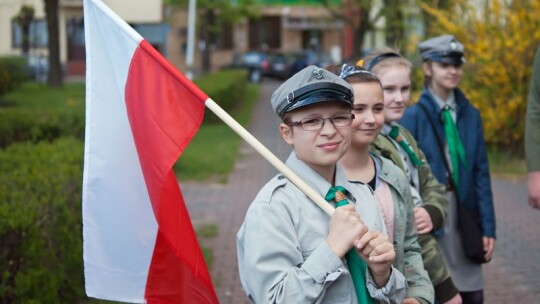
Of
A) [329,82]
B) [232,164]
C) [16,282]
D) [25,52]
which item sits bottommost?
[25,52]

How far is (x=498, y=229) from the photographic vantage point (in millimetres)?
9852

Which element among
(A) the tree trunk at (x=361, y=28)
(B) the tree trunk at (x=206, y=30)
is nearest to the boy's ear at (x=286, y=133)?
(A) the tree trunk at (x=361, y=28)

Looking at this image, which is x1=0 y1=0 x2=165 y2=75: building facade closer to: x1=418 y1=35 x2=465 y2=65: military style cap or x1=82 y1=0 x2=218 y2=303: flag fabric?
x1=418 y1=35 x2=465 y2=65: military style cap

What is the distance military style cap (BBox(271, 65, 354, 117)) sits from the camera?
288 centimetres

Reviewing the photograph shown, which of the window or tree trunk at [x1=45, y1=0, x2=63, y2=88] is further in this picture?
the window

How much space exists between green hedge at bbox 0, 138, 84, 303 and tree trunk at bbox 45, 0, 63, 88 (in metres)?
21.8

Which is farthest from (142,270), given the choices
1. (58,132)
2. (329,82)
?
(58,132)

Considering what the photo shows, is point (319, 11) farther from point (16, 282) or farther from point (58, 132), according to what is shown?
point (16, 282)

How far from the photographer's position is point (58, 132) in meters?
12.6

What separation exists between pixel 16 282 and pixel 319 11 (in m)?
52.3

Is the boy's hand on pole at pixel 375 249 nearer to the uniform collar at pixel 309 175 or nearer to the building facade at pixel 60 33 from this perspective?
the uniform collar at pixel 309 175

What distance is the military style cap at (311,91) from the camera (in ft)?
9.45

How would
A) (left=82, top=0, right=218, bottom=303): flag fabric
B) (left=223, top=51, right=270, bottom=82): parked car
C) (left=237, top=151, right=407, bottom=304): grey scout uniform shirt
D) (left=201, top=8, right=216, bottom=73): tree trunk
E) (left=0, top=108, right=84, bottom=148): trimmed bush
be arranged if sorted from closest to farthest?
(left=237, top=151, right=407, bottom=304): grey scout uniform shirt < (left=82, top=0, right=218, bottom=303): flag fabric < (left=0, top=108, right=84, bottom=148): trimmed bush < (left=201, top=8, right=216, bottom=73): tree trunk < (left=223, top=51, right=270, bottom=82): parked car

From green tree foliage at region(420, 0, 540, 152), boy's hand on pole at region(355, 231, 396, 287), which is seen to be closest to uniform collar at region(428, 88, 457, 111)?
boy's hand on pole at region(355, 231, 396, 287)
